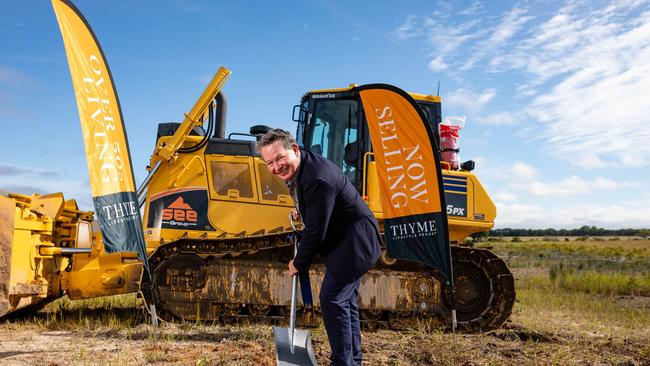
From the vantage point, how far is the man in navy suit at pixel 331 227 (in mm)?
3844

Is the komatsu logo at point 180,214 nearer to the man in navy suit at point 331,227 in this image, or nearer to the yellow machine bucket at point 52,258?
the yellow machine bucket at point 52,258

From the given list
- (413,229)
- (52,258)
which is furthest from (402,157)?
(52,258)

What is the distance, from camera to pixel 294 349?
14.8 feet

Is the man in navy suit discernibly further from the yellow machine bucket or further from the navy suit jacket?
the yellow machine bucket

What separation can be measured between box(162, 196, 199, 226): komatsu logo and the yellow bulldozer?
0.05ft

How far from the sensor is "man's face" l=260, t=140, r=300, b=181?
3852 mm

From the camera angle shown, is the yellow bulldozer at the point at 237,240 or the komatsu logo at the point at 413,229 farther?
the yellow bulldozer at the point at 237,240

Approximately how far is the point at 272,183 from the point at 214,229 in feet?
3.46

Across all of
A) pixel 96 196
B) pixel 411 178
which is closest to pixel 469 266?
pixel 411 178

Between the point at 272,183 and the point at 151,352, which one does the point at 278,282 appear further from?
the point at 151,352

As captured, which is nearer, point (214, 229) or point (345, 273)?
point (345, 273)

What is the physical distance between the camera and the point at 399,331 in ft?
25.2

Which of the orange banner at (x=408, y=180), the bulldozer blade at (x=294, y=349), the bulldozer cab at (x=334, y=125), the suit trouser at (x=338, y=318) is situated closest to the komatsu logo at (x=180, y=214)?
the bulldozer cab at (x=334, y=125)

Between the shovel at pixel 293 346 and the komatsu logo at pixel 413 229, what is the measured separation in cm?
304
